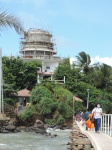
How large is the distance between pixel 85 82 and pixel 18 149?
107ft

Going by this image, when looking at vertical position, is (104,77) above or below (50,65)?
below

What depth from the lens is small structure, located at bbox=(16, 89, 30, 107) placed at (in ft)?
168

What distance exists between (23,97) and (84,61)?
13102 millimetres

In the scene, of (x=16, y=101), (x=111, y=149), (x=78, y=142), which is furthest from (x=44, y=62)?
(x=111, y=149)

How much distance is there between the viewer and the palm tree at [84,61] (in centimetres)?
5922

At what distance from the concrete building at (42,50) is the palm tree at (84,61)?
5.31 metres

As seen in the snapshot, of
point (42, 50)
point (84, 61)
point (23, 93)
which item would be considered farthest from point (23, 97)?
point (42, 50)

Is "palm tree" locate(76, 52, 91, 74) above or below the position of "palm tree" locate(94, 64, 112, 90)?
above

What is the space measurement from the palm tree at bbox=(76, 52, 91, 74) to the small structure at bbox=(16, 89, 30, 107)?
37.8ft

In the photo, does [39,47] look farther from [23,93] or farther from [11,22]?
[11,22]

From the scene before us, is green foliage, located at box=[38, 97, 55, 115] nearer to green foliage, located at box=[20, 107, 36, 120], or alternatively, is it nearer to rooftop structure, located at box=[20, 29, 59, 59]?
green foliage, located at box=[20, 107, 36, 120]

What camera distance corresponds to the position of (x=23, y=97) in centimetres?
5247

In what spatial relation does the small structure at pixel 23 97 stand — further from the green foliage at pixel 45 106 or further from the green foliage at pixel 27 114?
the green foliage at pixel 45 106

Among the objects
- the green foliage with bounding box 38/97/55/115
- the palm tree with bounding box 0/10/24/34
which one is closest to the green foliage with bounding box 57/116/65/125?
the green foliage with bounding box 38/97/55/115
